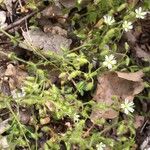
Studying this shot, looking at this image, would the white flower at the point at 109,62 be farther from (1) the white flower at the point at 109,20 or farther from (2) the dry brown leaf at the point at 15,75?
(2) the dry brown leaf at the point at 15,75

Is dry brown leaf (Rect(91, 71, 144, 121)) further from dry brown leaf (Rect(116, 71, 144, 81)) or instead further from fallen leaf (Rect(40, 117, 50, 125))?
fallen leaf (Rect(40, 117, 50, 125))

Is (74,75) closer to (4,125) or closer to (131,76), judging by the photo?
(131,76)

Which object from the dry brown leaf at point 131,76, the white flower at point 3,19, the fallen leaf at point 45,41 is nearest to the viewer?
the dry brown leaf at point 131,76

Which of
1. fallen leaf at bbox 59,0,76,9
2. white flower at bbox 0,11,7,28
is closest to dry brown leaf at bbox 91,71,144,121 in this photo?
fallen leaf at bbox 59,0,76,9

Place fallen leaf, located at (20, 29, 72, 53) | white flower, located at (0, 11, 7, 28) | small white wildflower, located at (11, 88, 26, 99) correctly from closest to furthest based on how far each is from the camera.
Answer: small white wildflower, located at (11, 88, 26, 99) < fallen leaf, located at (20, 29, 72, 53) < white flower, located at (0, 11, 7, 28)

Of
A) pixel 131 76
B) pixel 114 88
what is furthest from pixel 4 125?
pixel 131 76

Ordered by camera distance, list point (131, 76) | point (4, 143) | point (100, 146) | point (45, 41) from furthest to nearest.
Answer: point (45, 41)
point (131, 76)
point (4, 143)
point (100, 146)

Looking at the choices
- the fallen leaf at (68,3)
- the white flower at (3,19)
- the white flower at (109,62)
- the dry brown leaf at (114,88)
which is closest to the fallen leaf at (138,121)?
the dry brown leaf at (114,88)
